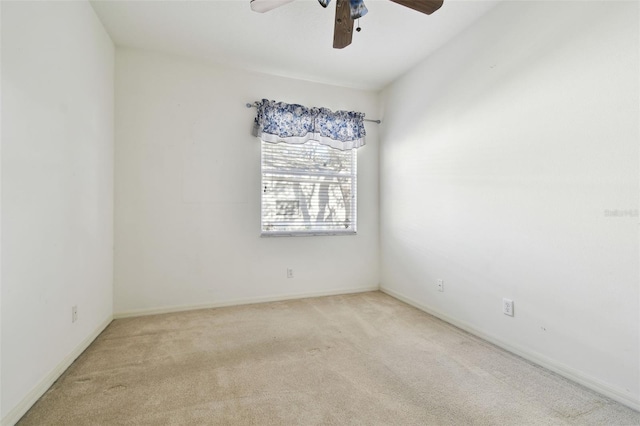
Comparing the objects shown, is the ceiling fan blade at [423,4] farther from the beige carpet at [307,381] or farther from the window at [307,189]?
the beige carpet at [307,381]

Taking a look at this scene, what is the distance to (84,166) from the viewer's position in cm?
219

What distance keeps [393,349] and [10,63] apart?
2825 mm

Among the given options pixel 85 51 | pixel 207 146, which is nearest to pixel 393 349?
pixel 207 146

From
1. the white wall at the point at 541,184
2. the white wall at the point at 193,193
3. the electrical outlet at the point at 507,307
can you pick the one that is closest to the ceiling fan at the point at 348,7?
the white wall at the point at 541,184

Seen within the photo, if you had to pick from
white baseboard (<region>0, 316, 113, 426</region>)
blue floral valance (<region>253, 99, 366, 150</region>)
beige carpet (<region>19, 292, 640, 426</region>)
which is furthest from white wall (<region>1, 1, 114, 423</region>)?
blue floral valance (<region>253, 99, 366, 150</region>)

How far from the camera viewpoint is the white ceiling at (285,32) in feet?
7.52

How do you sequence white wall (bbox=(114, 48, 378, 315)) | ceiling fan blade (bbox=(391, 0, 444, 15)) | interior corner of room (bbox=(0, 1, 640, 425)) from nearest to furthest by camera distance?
interior corner of room (bbox=(0, 1, 640, 425)) < ceiling fan blade (bbox=(391, 0, 444, 15)) < white wall (bbox=(114, 48, 378, 315))

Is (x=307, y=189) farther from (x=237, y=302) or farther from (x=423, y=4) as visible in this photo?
(x=423, y=4)

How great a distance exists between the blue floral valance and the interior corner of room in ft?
0.58

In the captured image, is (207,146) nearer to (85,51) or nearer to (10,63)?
(85,51)

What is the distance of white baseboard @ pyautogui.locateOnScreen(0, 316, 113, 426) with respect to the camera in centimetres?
140

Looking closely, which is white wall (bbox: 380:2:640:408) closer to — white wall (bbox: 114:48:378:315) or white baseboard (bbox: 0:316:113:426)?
white wall (bbox: 114:48:378:315)

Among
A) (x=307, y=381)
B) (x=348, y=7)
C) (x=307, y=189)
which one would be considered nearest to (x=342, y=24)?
(x=348, y=7)

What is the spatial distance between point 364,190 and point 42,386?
3.29m
